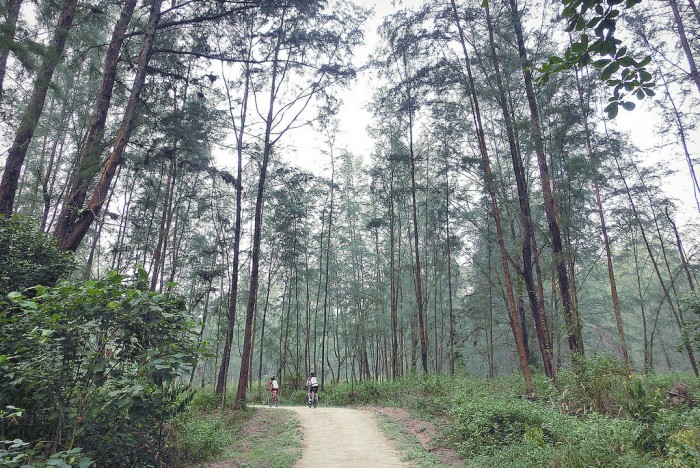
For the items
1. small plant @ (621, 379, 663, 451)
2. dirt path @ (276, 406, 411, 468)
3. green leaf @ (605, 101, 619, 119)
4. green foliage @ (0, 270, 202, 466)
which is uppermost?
green leaf @ (605, 101, 619, 119)

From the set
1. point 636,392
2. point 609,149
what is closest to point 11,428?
point 636,392

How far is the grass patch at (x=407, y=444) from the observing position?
558cm

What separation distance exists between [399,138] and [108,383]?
15419 millimetres

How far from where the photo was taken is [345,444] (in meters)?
6.80

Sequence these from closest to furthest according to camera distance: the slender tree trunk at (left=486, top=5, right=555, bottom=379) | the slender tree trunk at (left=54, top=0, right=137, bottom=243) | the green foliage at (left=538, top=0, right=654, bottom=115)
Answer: the green foliage at (left=538, top=0, right=654, bottom=115), the slender tree trunk at (left=54, top=0, right=137, bottom=243), the slender tree trunk at (left=486, top=5, right=555, bottom=379)

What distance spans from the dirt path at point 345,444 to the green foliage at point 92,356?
3.51 m

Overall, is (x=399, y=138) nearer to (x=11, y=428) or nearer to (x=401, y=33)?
(x=401, y=33)

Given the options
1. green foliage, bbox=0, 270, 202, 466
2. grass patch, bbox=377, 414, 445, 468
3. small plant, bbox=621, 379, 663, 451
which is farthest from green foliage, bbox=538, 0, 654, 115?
grass patch, bbox=377, 414, 445, 468

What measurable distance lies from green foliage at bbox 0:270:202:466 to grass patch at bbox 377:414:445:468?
13.7ft

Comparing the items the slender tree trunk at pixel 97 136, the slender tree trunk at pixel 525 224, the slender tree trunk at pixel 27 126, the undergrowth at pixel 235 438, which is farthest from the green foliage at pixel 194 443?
the slender tree trunk at pixel 525 224

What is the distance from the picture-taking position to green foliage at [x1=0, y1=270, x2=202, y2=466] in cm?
274

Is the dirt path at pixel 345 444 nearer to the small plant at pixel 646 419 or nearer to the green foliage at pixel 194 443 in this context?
the green foliage at pixel 194 443

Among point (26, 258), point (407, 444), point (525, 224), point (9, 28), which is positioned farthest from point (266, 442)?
point (525, 224)

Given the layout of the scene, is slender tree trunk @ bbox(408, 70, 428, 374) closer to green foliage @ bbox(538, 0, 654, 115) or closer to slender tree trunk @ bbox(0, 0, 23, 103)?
slender tree trunk @ bbox(0, 0, 23, 103)
